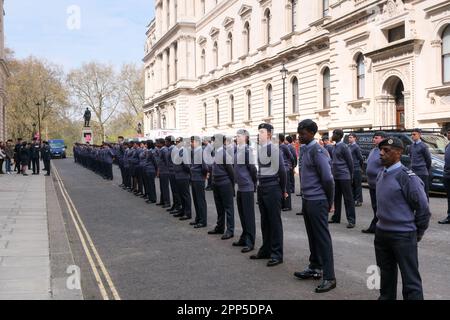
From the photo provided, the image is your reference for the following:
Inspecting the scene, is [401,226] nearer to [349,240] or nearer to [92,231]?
[349,240]

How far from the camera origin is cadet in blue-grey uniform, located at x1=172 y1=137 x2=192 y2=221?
12.0 m

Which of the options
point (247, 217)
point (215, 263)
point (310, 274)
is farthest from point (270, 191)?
point (310, 274)

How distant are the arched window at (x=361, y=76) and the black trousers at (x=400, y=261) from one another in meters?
22.1

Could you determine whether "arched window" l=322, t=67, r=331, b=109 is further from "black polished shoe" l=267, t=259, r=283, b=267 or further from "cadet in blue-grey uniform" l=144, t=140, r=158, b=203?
"black polished shoe" l=267, t=259, r=283, b=267

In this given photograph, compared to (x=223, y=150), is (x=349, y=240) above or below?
below

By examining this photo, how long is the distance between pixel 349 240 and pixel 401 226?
4.28m

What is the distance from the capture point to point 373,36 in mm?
24656

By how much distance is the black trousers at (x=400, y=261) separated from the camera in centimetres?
472

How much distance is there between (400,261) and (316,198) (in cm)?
166

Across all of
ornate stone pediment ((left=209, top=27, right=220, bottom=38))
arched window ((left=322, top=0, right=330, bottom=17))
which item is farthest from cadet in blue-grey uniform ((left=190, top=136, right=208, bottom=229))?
ornate stone pediment ((left=209, top=27, right=220, bottom=38))

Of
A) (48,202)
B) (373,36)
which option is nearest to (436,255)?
(48,202)

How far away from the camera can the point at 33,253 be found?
26.0ft

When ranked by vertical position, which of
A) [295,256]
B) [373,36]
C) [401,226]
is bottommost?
[295,256]

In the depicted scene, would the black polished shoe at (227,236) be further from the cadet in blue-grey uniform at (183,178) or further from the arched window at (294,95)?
the arched window at (294,95)
